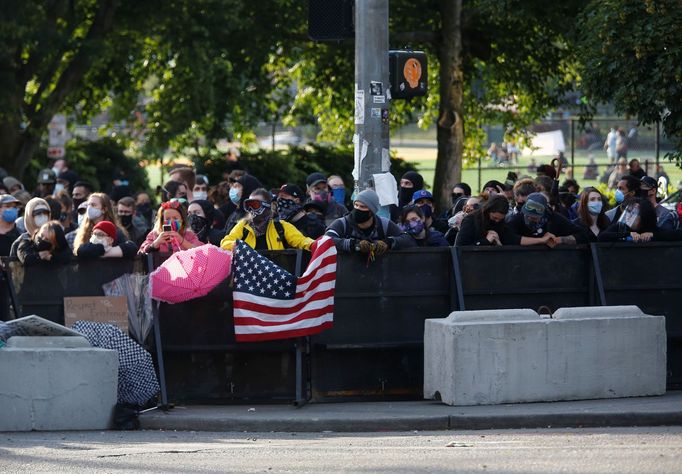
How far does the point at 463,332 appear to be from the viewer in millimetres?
11398

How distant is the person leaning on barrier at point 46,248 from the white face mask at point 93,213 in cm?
100

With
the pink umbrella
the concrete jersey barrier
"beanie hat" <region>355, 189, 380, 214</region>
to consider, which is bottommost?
the concrete jersey barrier

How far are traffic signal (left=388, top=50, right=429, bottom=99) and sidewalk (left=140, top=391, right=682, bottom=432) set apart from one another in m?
3.22

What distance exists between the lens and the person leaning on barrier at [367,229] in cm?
1204

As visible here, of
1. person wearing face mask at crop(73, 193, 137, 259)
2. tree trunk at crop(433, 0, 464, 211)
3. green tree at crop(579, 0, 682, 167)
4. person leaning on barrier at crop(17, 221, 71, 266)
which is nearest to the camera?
person leaning on barrier at crop(17, 221, 71, 266)

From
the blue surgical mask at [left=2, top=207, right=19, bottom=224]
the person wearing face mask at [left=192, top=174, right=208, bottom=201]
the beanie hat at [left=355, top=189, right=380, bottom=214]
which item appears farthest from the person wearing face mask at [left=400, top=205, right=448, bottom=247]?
the person wearing face mask at [left=192, top=174, right=208, bottom=201]

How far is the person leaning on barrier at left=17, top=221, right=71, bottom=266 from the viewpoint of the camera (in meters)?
11.9

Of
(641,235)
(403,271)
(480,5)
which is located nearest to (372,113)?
(403,271)

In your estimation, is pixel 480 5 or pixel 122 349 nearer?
pixel 122 349

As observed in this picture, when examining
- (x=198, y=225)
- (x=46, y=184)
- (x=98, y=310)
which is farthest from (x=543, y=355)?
(x=46, y=184)

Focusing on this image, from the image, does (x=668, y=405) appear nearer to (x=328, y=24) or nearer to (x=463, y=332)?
(x=463, y=332)

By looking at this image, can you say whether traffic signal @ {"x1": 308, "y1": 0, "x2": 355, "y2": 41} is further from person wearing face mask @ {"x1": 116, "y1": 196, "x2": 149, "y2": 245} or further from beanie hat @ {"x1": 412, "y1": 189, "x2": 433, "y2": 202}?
person wearing face mask @ {"x1": 116, "y1": 196, "x2": 149, "y2": 245}

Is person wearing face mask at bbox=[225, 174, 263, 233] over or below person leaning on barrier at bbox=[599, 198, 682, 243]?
over

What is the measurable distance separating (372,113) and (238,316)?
2.61 meters
